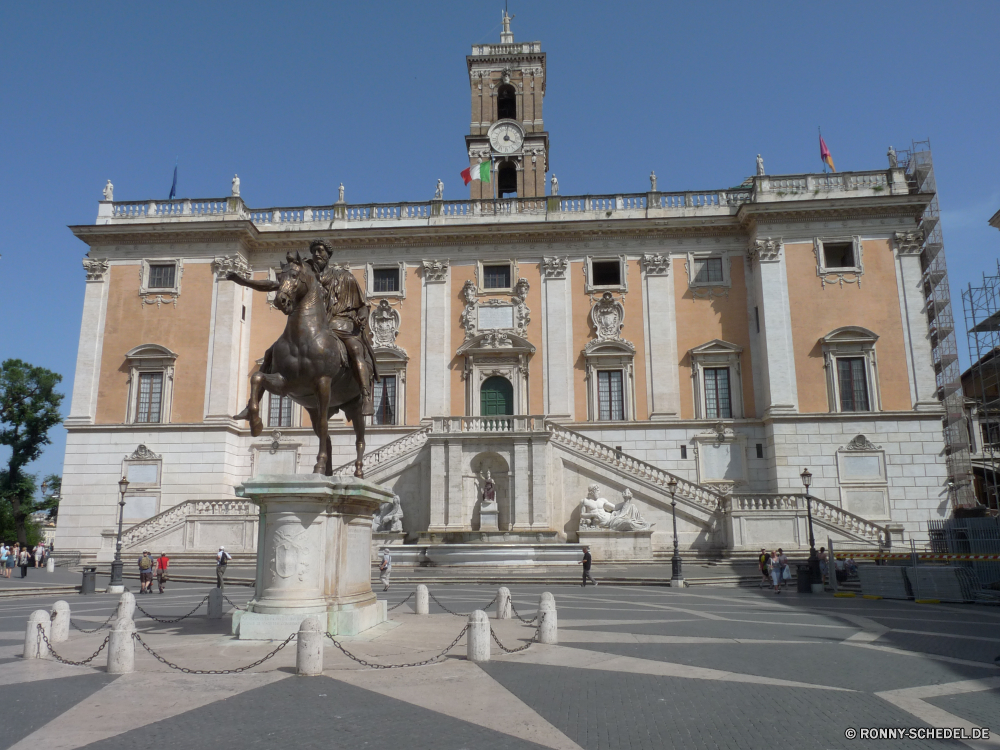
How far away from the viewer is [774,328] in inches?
1267

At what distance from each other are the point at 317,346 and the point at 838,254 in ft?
98.7

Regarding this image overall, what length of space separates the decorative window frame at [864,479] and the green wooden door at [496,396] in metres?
13.9

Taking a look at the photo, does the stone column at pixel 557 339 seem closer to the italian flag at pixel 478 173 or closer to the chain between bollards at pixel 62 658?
the italian flag at pixel 478 173

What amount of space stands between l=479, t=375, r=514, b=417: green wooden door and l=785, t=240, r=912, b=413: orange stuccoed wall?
40.6ft

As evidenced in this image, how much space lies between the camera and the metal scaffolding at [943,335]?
35.7 metres

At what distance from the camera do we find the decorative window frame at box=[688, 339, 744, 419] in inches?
1294

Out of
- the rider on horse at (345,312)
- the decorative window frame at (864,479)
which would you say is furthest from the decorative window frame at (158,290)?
the decorative window frame at (864,479)

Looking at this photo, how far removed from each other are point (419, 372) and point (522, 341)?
16.1ft

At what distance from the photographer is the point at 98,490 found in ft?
106

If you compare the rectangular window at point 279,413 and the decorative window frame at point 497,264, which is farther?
the decorative window frame at point 497,264

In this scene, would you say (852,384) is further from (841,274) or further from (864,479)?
(841,274)

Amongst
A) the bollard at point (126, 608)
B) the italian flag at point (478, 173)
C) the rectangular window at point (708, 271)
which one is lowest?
the bollard at point (126, 608)

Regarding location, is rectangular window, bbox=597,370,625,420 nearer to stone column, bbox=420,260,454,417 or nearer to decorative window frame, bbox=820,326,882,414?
stone column, bbox=420,260,454,417

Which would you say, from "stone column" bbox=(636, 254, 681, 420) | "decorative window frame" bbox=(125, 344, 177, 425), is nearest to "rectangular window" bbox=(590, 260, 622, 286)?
"stone column" bbox=(636, 254, 681, 420)
